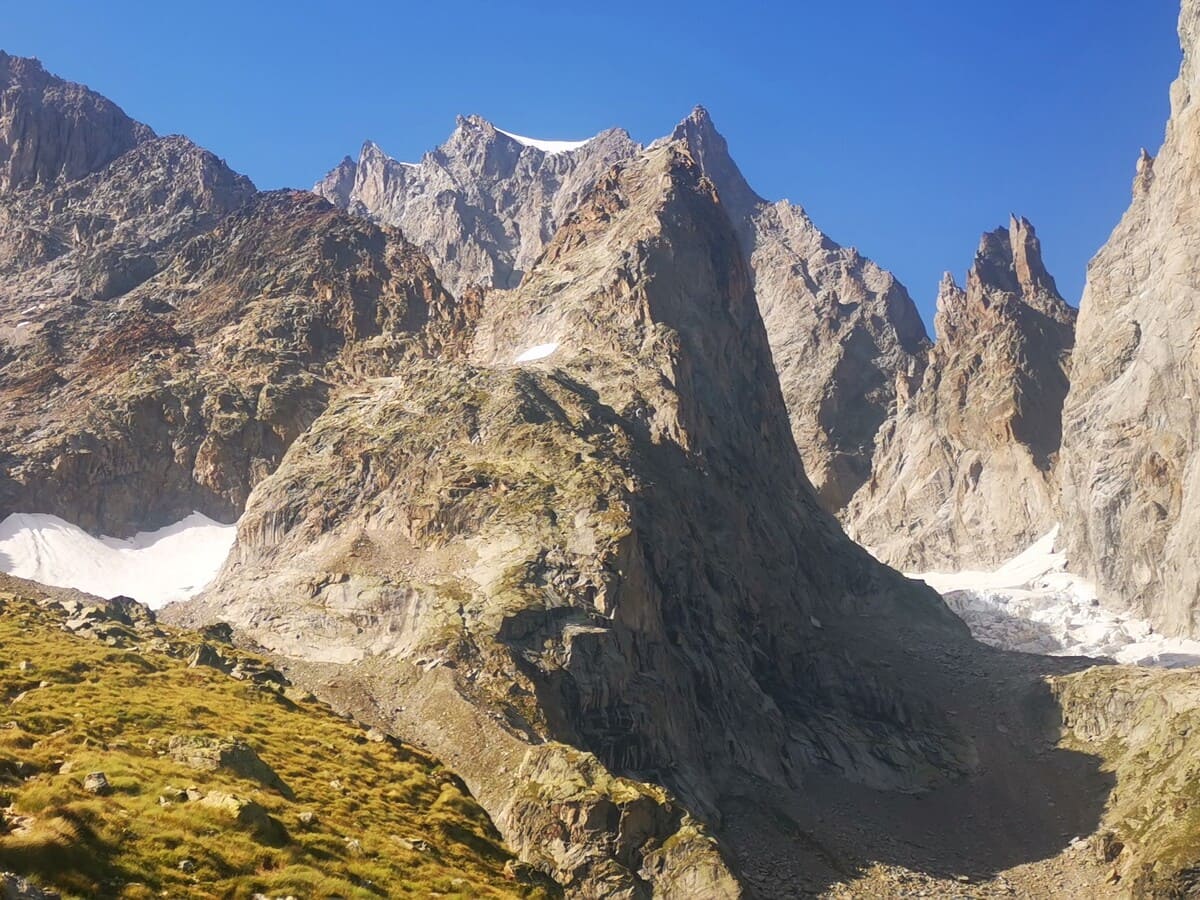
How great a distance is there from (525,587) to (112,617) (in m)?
28.8

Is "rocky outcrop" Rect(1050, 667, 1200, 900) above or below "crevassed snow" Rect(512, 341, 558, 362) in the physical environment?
below

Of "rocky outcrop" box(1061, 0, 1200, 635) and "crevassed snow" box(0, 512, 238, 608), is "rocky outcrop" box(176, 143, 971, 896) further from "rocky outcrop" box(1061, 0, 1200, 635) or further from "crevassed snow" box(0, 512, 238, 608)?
"rocky outcrop" box(1061, 0, 1200, 635)

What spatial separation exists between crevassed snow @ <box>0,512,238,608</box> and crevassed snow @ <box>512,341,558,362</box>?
37.6 meters

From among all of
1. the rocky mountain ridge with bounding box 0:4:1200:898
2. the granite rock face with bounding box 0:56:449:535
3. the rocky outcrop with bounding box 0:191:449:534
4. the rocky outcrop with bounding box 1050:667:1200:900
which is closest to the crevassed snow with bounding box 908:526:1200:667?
the rocky mountain ridge with bounding box 0:4:1200:898

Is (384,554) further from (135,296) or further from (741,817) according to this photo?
(135,296)

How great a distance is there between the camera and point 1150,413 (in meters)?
152

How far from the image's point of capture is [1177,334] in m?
148

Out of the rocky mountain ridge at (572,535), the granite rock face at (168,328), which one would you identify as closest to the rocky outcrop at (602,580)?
the rocky mountain ridge at (572,535)

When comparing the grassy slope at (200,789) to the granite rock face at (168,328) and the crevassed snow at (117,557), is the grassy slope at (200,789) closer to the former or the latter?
the crevassed snow at (117,557)

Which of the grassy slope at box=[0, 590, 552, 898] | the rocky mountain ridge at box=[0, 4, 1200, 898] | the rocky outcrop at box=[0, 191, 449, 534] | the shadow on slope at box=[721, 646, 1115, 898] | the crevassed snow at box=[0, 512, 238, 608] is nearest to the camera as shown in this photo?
the grassy slope at box=[0, 590, 552, 898]

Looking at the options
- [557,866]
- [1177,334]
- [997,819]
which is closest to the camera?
[557,866]

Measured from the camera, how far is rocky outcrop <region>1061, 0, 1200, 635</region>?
5615 inches

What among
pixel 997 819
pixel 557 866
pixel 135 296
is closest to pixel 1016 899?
pixel 997 819

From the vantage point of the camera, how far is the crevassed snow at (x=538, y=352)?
412ft
